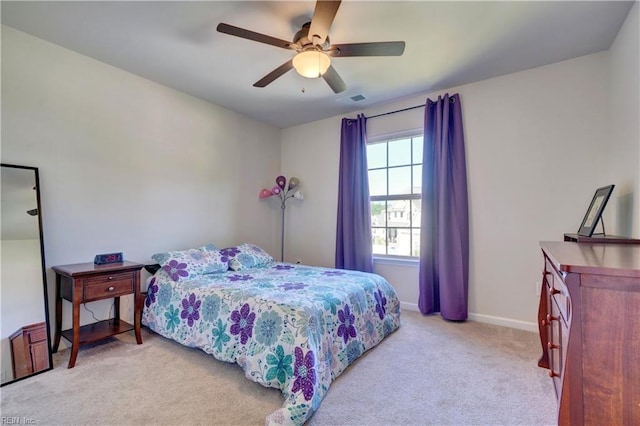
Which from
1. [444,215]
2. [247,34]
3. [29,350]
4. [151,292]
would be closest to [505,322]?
[444,215]

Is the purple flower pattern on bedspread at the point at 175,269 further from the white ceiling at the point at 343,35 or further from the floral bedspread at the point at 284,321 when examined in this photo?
the white ceiling at the point at 343,35

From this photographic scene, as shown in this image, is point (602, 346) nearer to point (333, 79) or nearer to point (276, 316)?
point (276, 316)

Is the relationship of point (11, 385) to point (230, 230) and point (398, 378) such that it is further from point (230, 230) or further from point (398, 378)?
point (398, 378)

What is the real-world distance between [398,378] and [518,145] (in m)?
2.51

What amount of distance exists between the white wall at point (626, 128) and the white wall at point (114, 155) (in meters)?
3.87

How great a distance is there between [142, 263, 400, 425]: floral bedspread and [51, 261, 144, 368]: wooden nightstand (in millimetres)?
290

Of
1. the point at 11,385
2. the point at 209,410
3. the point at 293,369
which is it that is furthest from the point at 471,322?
the point at 11,385

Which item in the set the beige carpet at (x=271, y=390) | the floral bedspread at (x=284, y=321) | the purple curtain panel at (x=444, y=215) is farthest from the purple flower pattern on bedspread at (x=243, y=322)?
the purple curtain panel at (x=444, y=215)

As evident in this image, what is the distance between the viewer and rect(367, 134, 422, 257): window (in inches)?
140

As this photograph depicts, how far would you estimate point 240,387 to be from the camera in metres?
1.91

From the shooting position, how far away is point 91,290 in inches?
87.4

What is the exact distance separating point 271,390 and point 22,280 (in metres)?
2.03

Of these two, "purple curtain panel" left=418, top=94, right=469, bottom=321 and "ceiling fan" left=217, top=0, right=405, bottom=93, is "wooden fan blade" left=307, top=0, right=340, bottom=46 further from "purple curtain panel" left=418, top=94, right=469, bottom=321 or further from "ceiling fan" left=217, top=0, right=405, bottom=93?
"purple curtain panel" left=418, top=94, right=469, bottom=321

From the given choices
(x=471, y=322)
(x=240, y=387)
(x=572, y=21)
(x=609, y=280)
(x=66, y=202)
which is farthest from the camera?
(x=471, y=322)
